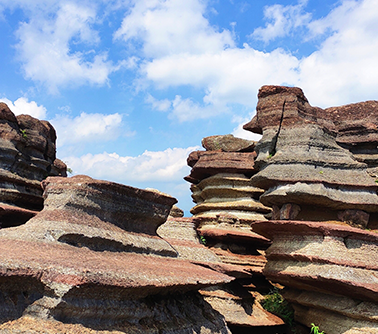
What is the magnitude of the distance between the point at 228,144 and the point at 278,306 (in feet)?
29.7

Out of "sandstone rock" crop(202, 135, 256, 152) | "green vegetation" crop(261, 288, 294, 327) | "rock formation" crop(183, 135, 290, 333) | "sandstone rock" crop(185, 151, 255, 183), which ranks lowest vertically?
"green vegetation" crop(261, 288, 294, 327)

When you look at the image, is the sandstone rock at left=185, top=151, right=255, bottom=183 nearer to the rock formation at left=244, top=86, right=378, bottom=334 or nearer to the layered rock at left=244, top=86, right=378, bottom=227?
the rock formation at left=244, top=86, right=378, bottom=334

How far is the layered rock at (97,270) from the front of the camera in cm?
493

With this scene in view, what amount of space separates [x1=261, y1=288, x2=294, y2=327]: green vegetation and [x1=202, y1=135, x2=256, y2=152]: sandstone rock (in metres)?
7.93

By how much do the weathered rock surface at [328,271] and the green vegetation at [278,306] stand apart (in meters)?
0.42

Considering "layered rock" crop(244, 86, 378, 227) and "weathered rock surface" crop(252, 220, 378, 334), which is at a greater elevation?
"layered rock" crop(244, 86, 378, 227)

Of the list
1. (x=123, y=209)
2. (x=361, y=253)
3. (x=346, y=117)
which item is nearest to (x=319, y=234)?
(x=361, y=253)

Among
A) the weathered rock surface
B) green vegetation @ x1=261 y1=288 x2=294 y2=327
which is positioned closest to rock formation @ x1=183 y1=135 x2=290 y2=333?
green vegetation @ x1=261 y1=288 x2=294 y2=327

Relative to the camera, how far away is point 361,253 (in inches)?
391

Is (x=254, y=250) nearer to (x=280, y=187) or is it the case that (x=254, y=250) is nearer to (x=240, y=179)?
(x=280, y=187)

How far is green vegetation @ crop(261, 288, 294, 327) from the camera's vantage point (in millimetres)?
11423

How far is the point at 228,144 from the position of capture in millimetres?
19000

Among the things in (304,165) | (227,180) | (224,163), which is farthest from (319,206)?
(224,163)

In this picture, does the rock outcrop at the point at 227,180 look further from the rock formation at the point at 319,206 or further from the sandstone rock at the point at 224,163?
the rock formation at the point at 319,206
